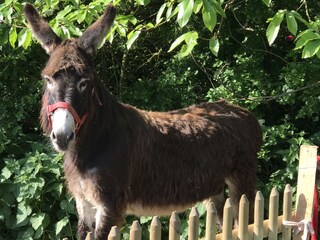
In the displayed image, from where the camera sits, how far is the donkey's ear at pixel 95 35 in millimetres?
3533

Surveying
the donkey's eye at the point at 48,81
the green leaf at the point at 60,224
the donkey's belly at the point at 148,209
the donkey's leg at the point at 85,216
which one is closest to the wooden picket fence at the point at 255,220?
the donkey's belly at the point at 148,209

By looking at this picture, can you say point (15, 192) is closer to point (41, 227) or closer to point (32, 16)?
point (41, 227)

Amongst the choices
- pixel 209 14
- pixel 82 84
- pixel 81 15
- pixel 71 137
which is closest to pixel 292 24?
pixel 209 14

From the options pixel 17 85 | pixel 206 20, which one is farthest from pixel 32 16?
pixel 17 85

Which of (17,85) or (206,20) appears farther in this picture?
(17,85)

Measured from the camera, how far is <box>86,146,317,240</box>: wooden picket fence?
2.69 meters

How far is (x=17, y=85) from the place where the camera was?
5.95 metres

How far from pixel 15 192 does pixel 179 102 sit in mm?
2039

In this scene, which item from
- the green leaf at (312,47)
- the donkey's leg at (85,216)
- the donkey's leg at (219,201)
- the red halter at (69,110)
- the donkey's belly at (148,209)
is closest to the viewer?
the green leaf at (312,47)

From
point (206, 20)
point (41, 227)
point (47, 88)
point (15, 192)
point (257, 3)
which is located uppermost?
point (257, 3)

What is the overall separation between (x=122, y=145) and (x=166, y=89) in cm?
227

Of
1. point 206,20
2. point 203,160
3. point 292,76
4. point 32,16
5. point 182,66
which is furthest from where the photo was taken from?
point 182,66

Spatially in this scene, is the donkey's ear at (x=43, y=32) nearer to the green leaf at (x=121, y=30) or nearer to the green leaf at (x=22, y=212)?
the green leaf at (x=121, y=30)

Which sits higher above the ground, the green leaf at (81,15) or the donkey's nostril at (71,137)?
the green leaf at (81,15)
